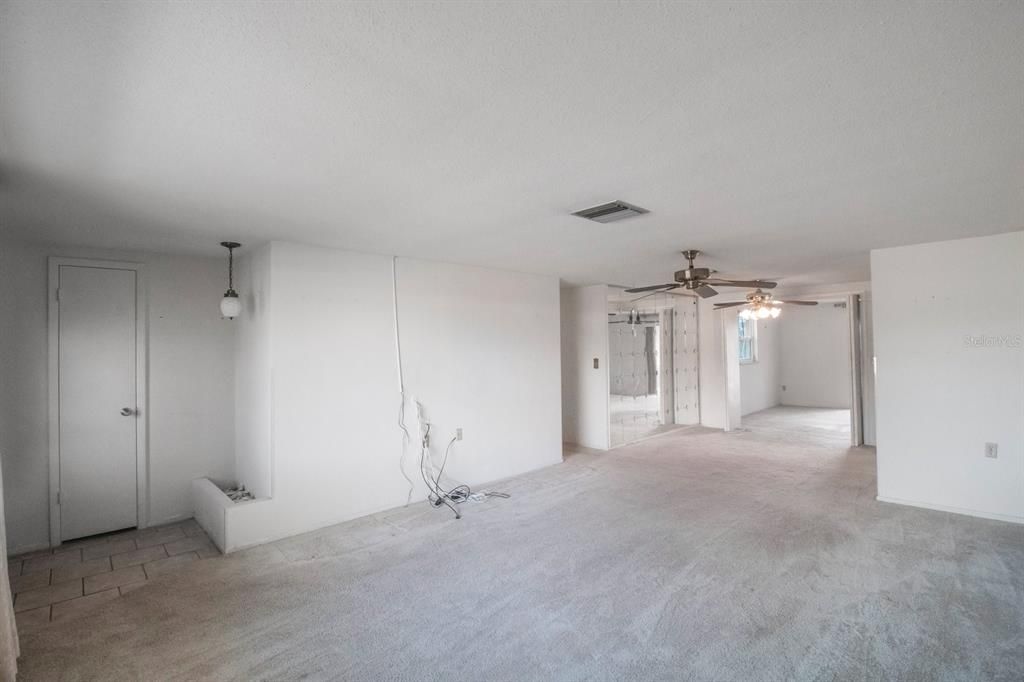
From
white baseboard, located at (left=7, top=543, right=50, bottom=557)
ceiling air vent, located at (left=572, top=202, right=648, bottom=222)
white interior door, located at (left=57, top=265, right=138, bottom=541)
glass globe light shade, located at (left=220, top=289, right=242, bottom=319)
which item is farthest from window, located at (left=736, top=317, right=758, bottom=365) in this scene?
white baseboard, located at (left=7, top=543, right=50, bottom=557)

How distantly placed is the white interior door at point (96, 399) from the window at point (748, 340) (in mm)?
9799

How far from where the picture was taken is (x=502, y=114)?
5.76 ft

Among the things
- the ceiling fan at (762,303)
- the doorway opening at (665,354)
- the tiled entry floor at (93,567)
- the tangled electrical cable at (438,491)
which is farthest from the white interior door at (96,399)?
the ceiling fan at (762,303)

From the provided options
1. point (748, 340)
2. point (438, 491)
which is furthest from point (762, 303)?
point (438, 491)

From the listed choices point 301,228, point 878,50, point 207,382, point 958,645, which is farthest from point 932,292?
point 207,382

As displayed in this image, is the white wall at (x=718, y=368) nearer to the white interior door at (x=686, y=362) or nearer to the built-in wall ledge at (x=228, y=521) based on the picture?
the white interior door at (x=686, y=362)

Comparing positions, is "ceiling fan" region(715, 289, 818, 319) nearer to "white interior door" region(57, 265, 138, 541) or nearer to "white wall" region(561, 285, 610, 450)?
"white wall" region(561, 285, 610, 450)

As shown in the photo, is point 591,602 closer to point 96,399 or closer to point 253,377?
point 253,377

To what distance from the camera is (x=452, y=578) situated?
292 cm

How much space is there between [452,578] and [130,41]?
9.45 feet

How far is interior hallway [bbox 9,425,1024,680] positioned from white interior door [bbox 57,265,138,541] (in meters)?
1.36

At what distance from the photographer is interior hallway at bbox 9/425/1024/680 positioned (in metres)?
2.12

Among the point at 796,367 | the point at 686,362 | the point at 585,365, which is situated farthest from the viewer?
the point at 796,367

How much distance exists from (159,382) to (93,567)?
1.48 m
